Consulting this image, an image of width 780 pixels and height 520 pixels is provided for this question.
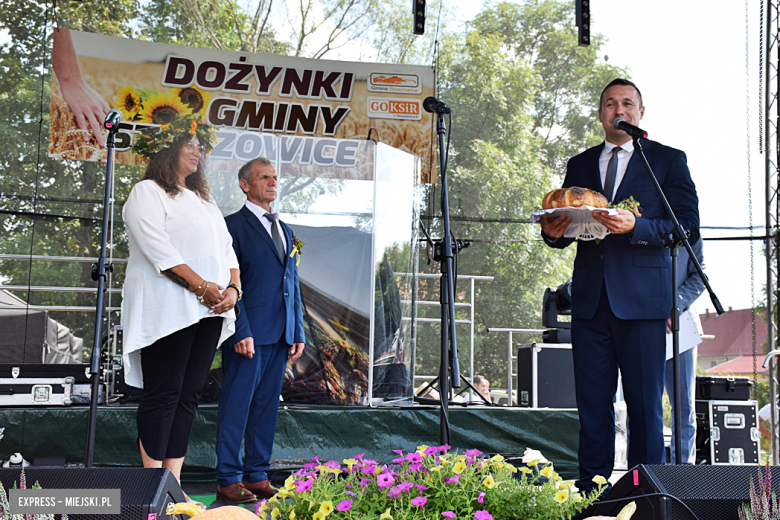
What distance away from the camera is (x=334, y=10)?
1393 cm

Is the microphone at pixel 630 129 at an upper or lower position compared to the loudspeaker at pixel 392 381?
upper

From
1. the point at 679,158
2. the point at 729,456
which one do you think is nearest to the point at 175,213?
the point at 679,158

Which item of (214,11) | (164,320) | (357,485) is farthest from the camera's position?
(214,11)

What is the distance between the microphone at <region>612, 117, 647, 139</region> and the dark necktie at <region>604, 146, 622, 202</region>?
0.15 meters

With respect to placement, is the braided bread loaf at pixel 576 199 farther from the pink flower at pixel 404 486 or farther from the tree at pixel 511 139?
the tree at pixel 511 139

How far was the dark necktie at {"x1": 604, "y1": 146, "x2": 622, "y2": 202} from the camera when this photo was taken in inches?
97.7

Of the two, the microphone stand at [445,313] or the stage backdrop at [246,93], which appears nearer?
the microphone stand at [445,313]

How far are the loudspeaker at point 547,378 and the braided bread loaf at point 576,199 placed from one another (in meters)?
2.20

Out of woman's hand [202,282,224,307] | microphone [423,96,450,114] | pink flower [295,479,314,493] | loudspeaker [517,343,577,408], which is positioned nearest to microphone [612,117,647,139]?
microphone [423,96,450,114]

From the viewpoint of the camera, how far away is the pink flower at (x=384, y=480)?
105 cm

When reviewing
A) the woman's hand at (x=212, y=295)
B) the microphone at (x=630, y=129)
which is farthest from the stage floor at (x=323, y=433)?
the microphone at (x=630, y=129)

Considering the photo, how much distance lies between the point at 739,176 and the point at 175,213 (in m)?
18.4

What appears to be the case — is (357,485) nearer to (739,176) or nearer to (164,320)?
(164,320)

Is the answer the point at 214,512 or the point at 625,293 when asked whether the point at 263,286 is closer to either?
the point at 625,293
